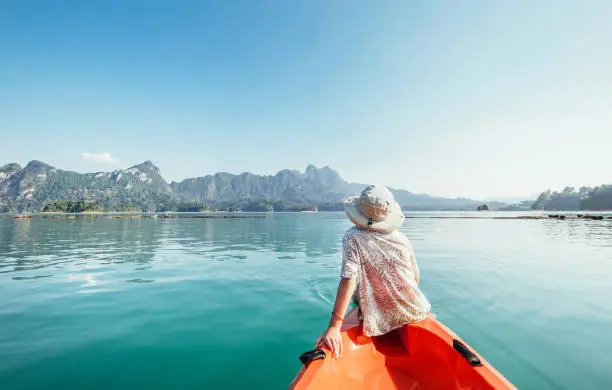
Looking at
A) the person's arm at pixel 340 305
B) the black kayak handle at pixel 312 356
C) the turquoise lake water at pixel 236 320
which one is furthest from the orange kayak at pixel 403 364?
the turquoise lake water at pixel 236 320

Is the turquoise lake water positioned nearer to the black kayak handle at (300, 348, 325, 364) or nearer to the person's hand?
the person's hand

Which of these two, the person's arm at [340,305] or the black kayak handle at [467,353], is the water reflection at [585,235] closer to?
the black kayak handle at [467,353]

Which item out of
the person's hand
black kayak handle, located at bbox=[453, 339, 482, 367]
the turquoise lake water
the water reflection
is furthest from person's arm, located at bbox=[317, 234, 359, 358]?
the water reflection

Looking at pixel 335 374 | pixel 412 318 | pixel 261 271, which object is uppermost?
pixel 412 318

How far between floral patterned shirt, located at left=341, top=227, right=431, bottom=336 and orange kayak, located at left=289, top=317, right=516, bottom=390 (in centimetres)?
17

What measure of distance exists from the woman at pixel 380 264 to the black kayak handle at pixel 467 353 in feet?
1.86

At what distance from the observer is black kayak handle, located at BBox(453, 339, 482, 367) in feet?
8.29

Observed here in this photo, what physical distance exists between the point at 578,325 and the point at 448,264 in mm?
6867

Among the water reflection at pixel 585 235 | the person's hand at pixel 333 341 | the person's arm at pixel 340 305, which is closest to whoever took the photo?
the person's hand at pixel 333 341

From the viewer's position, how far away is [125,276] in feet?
35.2

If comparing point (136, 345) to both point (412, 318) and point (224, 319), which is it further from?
point (412, 318)

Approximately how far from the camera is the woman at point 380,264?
123 inches

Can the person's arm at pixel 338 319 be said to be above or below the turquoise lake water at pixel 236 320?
above

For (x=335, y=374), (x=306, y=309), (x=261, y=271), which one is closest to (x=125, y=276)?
(x=261, y=271)
